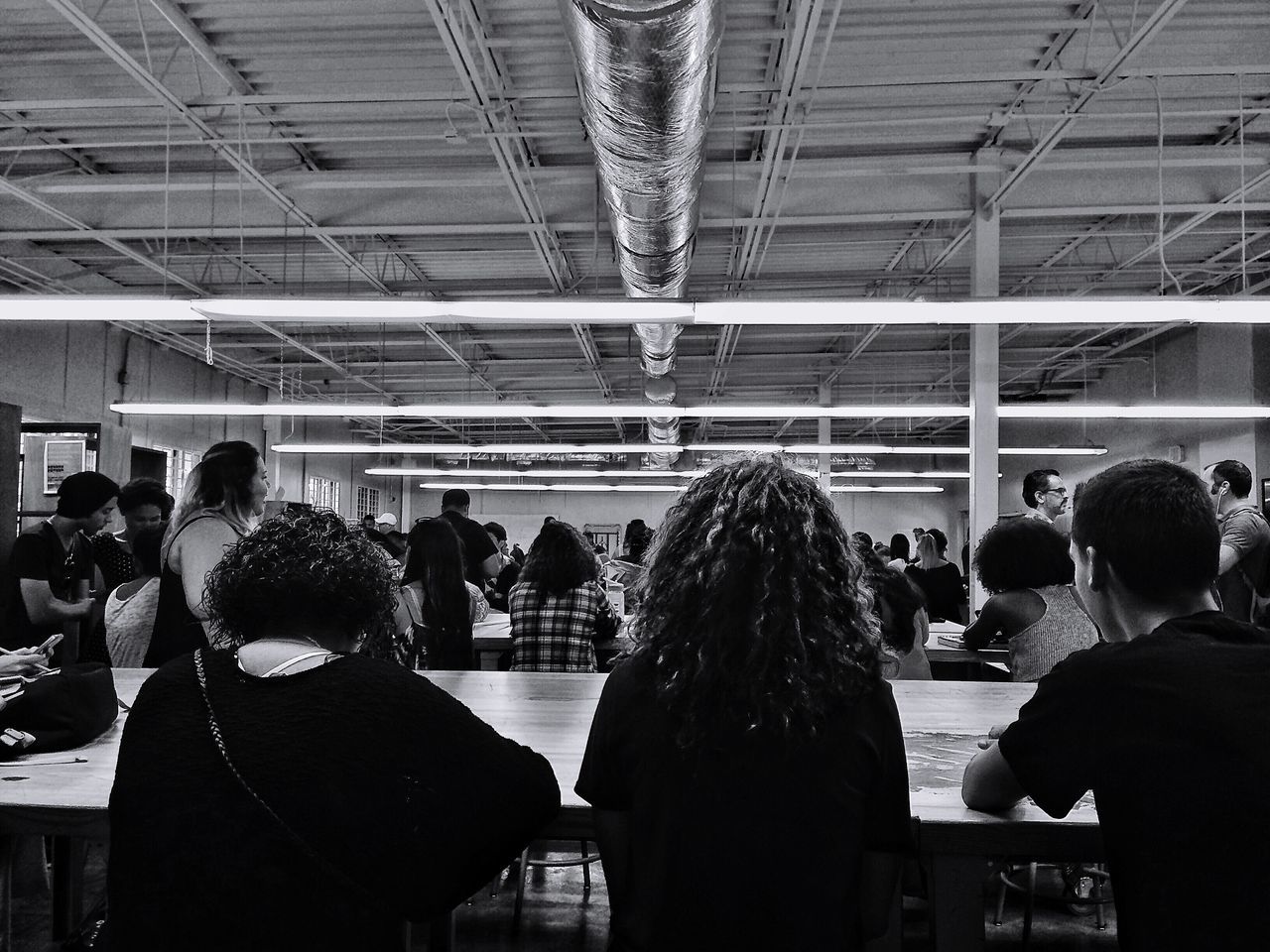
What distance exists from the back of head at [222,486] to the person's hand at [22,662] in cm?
46

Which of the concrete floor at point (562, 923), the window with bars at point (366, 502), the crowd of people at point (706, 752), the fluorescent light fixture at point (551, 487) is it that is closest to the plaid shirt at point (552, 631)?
the concrete floor at point (562, 923)

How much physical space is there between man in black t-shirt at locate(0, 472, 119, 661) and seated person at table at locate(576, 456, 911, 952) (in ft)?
10.7

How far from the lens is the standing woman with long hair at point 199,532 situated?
2.36 metres

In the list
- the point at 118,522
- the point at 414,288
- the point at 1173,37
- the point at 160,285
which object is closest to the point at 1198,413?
the point at 1173,37

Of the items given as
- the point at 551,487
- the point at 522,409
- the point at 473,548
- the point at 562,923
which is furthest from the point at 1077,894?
the point at 551,487

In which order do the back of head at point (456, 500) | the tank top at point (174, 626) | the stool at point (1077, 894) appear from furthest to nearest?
the back of head at point (456, 500), the stool at point (1077, 894), the tank top at point (174, 626)

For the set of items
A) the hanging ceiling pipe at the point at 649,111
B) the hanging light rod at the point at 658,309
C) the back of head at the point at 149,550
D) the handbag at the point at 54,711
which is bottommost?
the handbag at the point at 54,711

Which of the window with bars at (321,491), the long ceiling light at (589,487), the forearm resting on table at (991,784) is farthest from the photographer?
the long ceiling light at (589,487)

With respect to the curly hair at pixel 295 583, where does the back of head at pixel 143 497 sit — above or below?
above

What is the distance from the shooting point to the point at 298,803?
108 cm

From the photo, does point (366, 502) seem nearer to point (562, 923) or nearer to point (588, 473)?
point (588, 473)

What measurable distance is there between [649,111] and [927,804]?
2.74 meters

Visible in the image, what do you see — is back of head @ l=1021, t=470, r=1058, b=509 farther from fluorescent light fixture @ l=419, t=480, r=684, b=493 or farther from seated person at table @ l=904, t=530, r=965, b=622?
fluorescent light fixture @ l=419, t=480, r=684, b=493

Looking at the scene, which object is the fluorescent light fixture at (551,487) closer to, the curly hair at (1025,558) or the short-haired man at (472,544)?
the short-haired man at (472,544)
